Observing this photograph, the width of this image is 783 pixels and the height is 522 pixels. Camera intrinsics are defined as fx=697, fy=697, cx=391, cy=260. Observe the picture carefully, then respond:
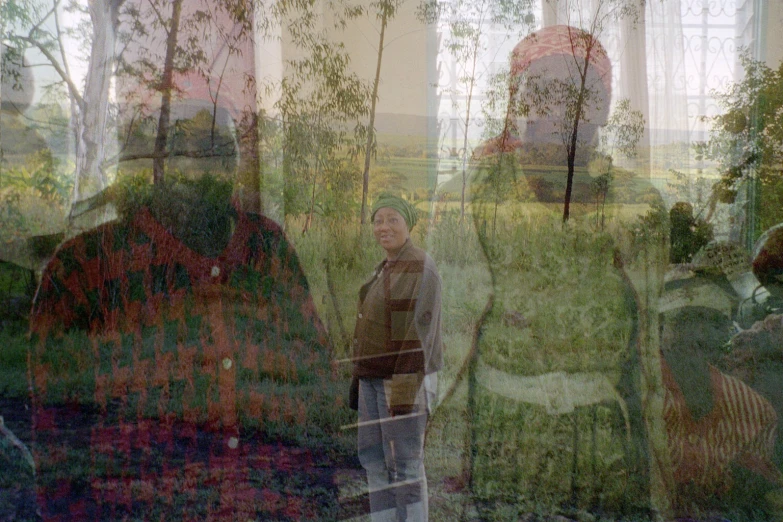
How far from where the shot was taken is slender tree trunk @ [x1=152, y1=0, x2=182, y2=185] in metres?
2.42

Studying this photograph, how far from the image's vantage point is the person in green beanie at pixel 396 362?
90.2 inches

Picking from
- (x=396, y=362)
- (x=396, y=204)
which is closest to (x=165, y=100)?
(x=396, y=204)

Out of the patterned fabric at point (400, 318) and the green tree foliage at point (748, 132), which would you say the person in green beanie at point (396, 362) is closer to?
the patterned fabric at point (400, 318)

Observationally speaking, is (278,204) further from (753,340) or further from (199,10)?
(753,340)

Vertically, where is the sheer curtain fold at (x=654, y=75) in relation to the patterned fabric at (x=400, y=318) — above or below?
above

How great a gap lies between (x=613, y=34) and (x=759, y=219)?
2.68 feet

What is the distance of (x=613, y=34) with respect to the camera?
236 centimetres

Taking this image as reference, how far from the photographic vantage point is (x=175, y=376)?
2.43 meters

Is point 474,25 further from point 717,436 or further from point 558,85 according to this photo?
point 717,436

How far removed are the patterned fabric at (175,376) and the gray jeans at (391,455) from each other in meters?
0.15

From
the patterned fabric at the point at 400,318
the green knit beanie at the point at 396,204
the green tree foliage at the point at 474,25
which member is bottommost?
the patterned fabric at the point at 400,318

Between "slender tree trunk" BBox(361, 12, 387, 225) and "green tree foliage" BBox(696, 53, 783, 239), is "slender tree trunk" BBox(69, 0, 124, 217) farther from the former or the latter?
"green tree foliage" BBox(696, 53, 783, 239)
